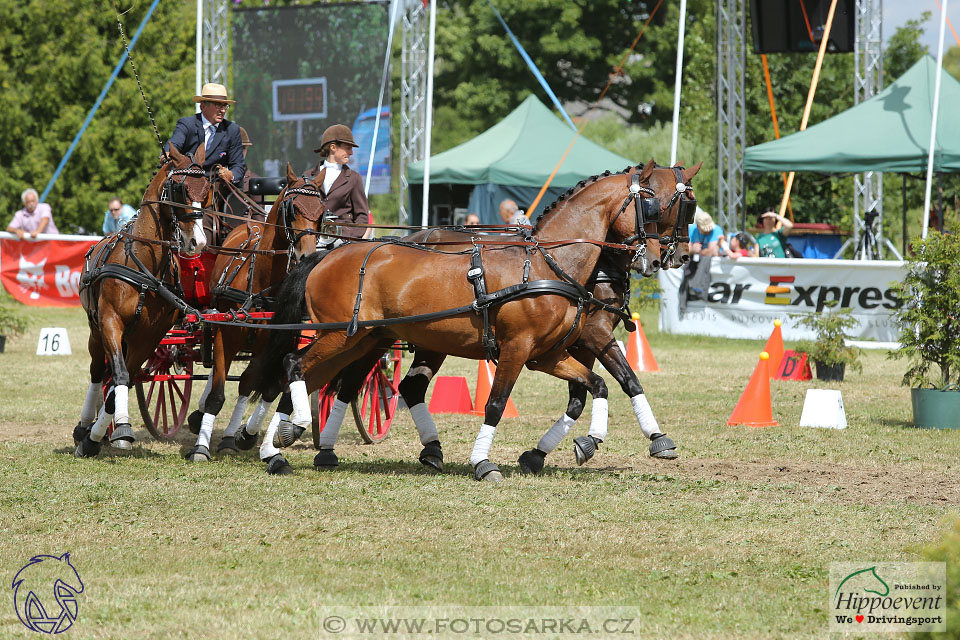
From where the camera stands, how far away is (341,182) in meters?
9.43

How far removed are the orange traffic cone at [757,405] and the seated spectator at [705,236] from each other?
759 centimetres

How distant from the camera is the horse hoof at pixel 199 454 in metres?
8.61

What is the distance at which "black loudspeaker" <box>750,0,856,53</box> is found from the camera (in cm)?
2159

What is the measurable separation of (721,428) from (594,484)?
307 centimetres

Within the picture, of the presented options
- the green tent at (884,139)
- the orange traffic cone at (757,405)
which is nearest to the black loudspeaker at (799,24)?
the green tent at (884,139)

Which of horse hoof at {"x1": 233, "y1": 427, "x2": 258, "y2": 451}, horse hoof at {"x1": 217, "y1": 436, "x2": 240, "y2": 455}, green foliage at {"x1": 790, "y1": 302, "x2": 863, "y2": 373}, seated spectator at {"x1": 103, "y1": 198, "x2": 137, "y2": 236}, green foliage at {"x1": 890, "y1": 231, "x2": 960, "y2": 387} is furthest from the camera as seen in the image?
seated spectator at {"x1": 103, "y1": 198, "x2": 137, "y2": 236}

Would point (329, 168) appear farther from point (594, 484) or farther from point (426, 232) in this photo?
point (594, 484)

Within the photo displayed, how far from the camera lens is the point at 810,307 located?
1761 cm

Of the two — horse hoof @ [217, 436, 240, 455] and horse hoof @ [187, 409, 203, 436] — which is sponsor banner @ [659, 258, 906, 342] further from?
horse hoof @ [217, 436, 240, 455]

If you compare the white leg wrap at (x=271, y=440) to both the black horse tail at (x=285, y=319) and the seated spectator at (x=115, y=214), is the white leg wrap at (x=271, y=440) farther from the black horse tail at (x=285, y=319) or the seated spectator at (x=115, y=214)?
the seated spectator at (x=115, y=214)

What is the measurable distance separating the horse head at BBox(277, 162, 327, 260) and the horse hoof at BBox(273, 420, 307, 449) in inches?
48.0

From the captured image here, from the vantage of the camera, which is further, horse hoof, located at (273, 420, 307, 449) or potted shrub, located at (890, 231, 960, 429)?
potted shrub, located at (890, 231, 960, 429)

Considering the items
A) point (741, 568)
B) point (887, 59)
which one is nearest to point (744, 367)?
point (741, 568)

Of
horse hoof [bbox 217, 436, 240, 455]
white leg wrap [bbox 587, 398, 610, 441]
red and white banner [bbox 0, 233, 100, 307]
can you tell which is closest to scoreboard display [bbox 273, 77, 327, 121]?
red and white banner [bbox 0, 233, 100, 307]
